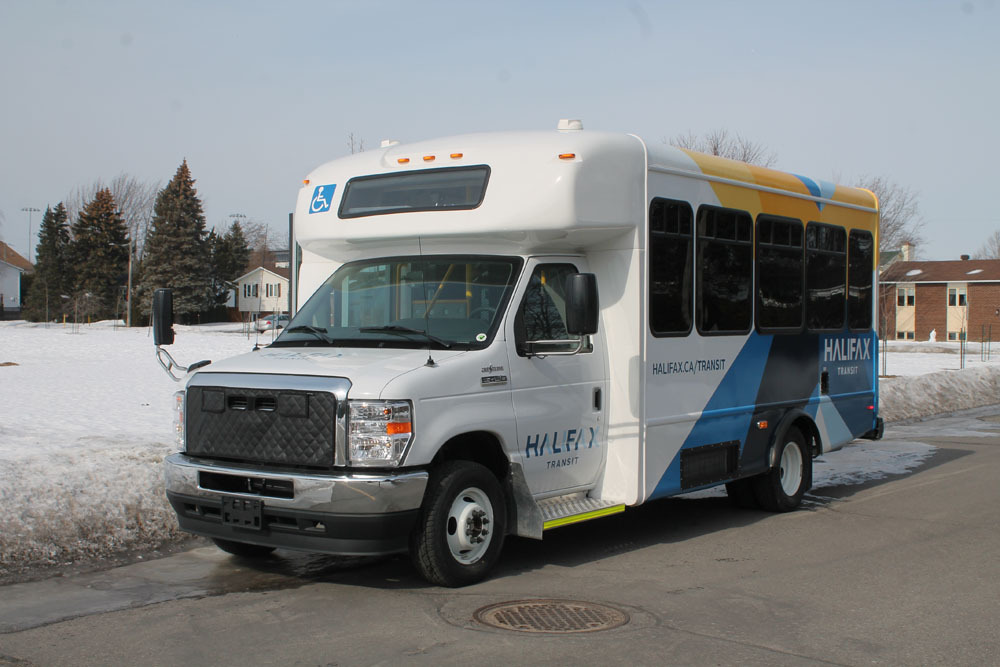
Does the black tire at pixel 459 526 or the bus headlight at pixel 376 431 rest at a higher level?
the bus headlight at pixel 376 431

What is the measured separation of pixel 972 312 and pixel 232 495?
69227 mm

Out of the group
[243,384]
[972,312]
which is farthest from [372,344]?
[972,312]

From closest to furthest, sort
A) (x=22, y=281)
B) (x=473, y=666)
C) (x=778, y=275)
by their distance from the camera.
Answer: (x=473, y=666)
(x=778, y=275)
(x=22, y=281)

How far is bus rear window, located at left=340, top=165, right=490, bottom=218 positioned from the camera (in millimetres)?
7480

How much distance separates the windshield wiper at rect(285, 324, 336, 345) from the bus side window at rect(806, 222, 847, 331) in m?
4.94

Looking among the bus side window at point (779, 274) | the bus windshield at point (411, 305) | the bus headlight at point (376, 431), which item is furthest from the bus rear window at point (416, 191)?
the bus side window at point (779, 274)

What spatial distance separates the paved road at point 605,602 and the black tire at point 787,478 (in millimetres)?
371

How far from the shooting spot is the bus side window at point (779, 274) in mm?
9414

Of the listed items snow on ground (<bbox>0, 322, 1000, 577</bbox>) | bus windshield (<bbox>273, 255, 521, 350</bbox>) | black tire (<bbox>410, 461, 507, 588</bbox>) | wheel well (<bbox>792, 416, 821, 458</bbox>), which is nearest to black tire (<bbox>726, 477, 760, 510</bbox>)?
wheel well (<bbox>792, 416, 821, 458</bbox>)

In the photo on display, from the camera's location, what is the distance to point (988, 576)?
7199 millimetres

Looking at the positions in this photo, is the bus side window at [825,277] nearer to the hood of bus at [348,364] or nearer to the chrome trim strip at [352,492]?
the hood of bus at [348,364]

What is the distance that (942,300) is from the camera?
68938 millimetres

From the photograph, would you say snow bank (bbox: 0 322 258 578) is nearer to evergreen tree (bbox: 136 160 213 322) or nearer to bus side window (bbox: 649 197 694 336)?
bus side window (bbox: 649 197 694 336)

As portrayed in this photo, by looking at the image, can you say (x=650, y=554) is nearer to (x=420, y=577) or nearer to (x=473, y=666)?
(x=420, y=577)
